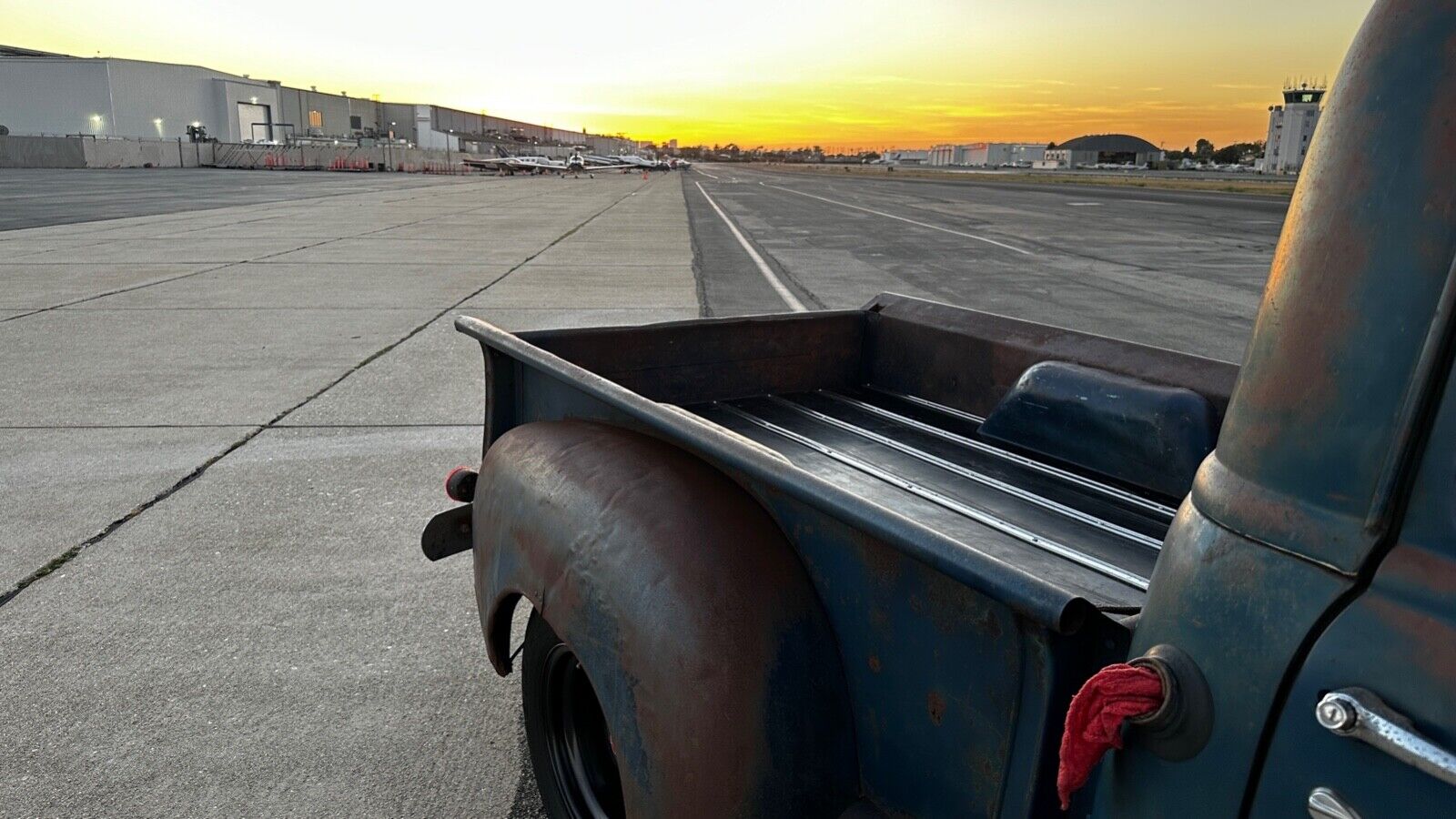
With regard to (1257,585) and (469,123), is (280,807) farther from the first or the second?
(469,123)

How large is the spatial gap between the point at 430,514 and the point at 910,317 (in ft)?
8.44

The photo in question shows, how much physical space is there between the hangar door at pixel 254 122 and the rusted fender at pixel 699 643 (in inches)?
4536

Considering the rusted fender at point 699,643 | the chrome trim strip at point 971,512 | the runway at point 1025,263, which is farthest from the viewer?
the runway at point 1025,263

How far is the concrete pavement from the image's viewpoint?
10.0 ft

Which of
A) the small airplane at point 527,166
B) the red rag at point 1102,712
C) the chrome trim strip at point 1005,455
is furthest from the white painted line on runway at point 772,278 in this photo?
the small airplane at point 527,166

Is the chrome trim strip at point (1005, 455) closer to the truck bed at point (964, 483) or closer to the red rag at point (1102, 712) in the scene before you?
the truck bed at point (964, 483)

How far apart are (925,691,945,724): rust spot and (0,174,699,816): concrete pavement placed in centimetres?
162

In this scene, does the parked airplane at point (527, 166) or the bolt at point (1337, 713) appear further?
the parked airplane at point (527, 166)

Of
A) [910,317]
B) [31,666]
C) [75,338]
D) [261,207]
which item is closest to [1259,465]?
[910,317]

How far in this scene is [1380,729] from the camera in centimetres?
106

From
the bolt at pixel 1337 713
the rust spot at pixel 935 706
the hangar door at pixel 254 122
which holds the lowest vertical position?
the hangar door at pixel 254 122

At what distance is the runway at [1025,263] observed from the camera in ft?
39.0

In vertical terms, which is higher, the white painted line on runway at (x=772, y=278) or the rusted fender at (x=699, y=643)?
the rusted fender at (x=699, y=643)

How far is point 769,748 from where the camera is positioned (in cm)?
190
